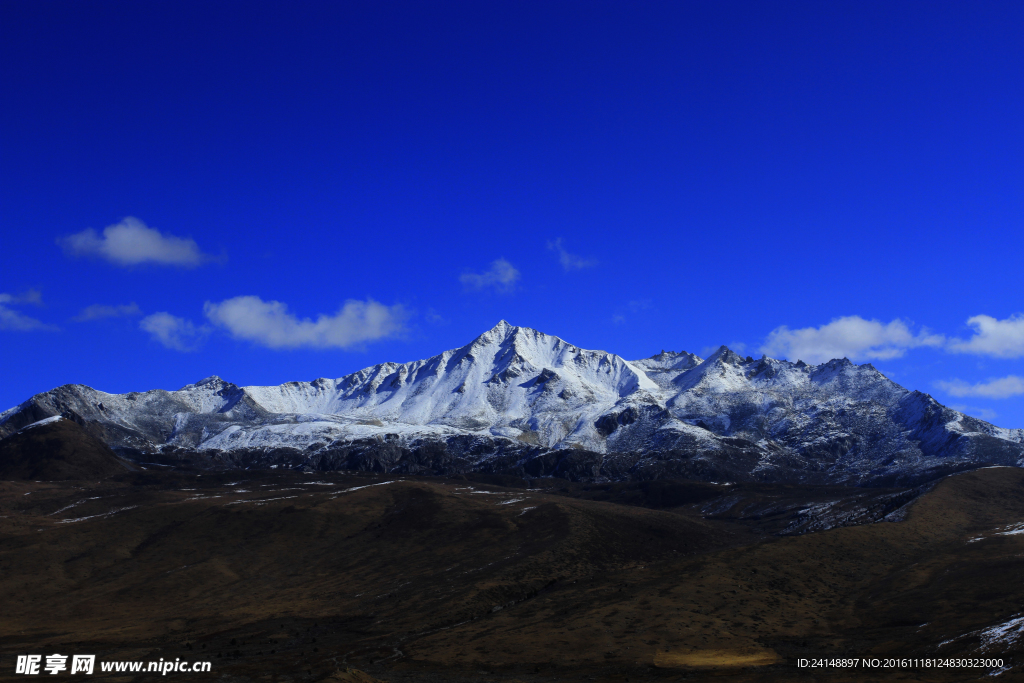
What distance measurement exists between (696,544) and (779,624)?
71.6m

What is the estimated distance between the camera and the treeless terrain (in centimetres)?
9512

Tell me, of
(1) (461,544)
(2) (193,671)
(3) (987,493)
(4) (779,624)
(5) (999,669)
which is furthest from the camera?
(3) (987,493)

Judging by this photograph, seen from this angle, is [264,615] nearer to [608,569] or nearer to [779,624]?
[608,569]

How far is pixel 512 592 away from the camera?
441ft

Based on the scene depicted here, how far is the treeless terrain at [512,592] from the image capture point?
95.1 meters

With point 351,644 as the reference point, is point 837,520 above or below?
above

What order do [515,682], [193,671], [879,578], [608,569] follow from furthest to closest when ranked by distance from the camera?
1. [608,569]
2. [879,578]
3. [193,671]
4. [515,682]

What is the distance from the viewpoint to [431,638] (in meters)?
112

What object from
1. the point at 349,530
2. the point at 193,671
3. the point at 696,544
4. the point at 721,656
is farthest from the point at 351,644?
the point at 696,544

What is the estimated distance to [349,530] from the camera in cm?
18975

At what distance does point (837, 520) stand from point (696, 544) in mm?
39737

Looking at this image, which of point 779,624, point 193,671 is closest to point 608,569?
point 779,624

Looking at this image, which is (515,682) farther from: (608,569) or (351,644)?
(608,569)

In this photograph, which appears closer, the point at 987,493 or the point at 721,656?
the point at 721,656
